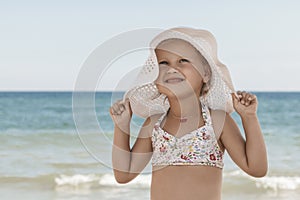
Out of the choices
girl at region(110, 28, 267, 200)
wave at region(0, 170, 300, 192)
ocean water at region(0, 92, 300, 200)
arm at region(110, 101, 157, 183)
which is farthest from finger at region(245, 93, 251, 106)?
wave at region(0, 170, 300, 192)

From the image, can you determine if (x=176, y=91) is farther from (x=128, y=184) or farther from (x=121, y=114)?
(x=128, y=184)

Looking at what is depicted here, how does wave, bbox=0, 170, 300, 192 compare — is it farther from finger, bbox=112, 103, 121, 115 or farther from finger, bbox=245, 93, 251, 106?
finger, bbox=245, 93, 251, 106

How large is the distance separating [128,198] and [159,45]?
2.80m

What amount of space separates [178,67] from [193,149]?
237 millimetres

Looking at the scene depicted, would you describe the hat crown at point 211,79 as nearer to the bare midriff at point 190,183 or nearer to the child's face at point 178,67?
the child's face at point 178,67

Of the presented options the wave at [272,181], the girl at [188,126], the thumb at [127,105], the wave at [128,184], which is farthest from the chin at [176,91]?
the wave at [272,181]

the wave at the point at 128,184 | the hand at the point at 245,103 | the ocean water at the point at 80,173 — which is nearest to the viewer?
the hand at the point at 245,103

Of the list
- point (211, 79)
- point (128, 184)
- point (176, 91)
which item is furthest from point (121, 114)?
point (128, 184)

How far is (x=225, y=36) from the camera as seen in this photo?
38.3 ft

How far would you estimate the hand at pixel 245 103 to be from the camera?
5.43 ft

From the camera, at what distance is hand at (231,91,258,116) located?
165cm

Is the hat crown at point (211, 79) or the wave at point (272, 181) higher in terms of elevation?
the hat crown at point (211, 79)

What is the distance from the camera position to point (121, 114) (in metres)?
1.74

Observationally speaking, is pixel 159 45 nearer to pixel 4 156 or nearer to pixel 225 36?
pixel 4 156
